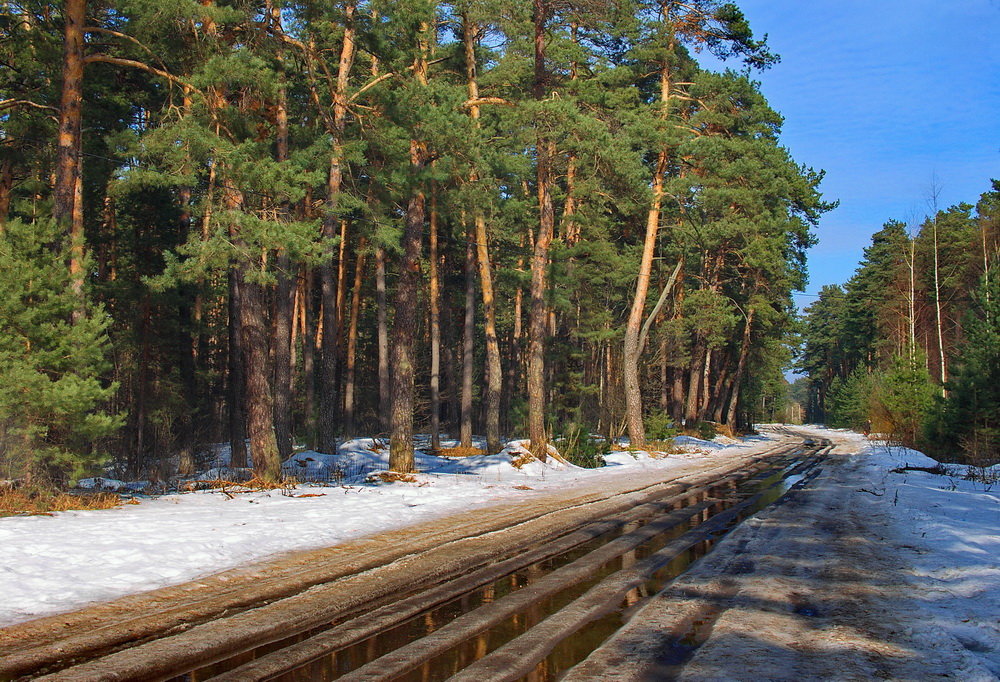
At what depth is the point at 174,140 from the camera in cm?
1252

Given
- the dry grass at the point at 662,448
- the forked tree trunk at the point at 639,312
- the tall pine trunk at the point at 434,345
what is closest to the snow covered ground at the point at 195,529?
the tall pine trunk at the point at 434,345

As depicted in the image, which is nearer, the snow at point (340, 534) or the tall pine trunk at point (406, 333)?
the snow at point (340, 534)

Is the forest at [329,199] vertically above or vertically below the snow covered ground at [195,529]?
above

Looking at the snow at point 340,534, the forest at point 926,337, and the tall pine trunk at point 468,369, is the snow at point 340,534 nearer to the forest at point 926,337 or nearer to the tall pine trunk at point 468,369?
the forest at point 926,337

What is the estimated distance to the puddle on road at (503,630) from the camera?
436cm

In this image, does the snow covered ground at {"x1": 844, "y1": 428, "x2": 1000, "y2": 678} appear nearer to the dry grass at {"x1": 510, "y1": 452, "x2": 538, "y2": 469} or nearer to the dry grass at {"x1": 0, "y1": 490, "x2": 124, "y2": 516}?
the dry grass at {"x1": 510, "y1": 452, "x2": 538, "y2": 469}

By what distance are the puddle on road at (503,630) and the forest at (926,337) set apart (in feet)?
51.8

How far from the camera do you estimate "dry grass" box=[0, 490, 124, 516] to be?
9.52 m

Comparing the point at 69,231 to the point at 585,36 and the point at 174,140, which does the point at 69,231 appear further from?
the point at 585,36

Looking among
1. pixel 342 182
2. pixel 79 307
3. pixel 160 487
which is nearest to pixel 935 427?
pixel 342 182

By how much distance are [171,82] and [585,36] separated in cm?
1693

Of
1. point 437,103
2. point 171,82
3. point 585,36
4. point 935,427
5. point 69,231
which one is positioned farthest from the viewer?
point 585,36

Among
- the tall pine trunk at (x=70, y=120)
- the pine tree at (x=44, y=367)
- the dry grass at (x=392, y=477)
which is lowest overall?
the dry grass at (x=392, y=477)

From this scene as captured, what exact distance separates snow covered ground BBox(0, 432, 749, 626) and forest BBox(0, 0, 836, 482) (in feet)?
5.11
